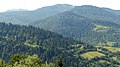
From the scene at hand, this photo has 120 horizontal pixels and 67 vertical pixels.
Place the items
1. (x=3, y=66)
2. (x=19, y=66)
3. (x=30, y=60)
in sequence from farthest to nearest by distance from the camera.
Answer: (x=3, y=66), (x=30, y=60), (x=19, y=66)

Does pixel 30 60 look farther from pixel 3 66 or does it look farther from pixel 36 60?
pixel 3 66

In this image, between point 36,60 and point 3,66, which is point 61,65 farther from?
point 3,66

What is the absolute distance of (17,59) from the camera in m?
138

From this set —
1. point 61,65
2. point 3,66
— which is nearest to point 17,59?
point 3,66

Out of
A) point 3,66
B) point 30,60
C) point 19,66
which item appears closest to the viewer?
point 19,66

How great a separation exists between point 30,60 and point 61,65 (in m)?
12.8

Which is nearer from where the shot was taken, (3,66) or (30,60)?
(30,60)

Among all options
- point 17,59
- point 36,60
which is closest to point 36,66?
point 36,60

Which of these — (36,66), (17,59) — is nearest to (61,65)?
(36,66)

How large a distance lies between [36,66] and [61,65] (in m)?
10.3

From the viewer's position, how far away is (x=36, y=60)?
12756 centimetres

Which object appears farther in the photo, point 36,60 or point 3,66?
point 3,66

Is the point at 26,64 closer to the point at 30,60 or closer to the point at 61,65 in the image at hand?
the point at 30,60

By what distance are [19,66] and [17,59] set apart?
67.0 ft
